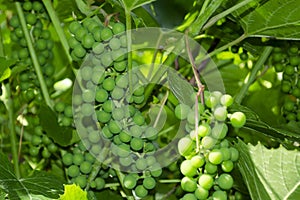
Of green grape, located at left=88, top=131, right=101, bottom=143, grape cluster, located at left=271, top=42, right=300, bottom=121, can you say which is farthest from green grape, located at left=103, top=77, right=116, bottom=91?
grape cluster, located at left=271, top=42, right=300, bottom=121

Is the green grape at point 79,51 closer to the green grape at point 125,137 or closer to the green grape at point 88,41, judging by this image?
the green grape at point 88,41

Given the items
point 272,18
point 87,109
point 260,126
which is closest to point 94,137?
point 87,109

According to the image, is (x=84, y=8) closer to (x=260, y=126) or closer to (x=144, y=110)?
(x=144, y=110)

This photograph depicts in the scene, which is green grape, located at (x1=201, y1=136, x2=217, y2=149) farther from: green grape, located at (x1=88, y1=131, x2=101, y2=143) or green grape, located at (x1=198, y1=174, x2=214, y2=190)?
green grape, located at (x1=88, y1=131, x2=101, y2=143)

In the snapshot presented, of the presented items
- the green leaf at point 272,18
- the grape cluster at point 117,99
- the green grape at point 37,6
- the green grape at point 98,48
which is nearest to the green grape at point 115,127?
the grape cluster at point 117,99

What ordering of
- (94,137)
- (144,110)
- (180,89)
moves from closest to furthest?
(180,89), (94,137), (144,110)

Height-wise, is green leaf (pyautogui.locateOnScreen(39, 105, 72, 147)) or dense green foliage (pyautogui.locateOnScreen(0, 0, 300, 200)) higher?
dense green foliage (pyautogui.locateOnScreen(0, 0, 300, 200))

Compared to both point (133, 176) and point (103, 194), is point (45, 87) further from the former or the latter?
point (133, 176)
